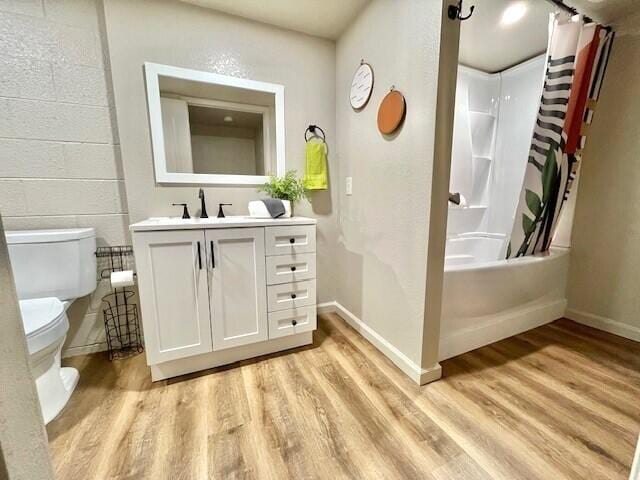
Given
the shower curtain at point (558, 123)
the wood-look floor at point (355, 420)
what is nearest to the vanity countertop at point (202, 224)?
the wood-look floor at point (355, 420)

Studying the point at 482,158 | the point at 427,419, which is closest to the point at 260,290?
the point at 427,419

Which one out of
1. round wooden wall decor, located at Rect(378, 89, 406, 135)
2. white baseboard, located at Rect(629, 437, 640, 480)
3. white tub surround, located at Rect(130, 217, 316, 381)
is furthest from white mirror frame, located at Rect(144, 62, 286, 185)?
white baseboard, located at Rect(629, 437, 640, 480)

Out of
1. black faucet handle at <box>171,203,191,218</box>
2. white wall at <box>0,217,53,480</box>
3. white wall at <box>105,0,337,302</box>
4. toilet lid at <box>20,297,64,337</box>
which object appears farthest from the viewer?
black faucet handle at <box>171,203,191,218</box>

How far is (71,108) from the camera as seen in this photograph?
58.3 inches

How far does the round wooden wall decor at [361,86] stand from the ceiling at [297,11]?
334 millimetres

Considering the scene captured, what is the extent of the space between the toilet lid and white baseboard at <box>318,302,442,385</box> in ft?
5.36

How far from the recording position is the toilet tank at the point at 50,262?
1.31 meters

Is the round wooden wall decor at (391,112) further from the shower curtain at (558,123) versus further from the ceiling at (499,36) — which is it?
the shower curtain at (558,123)

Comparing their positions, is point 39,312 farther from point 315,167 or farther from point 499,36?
point 499,36

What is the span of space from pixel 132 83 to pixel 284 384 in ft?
6.39

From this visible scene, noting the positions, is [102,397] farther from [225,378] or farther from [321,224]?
[321,224]

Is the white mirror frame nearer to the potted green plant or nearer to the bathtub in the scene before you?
the potted green plant

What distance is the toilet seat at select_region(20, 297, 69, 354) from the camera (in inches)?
41.5

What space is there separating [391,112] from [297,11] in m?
0.95
